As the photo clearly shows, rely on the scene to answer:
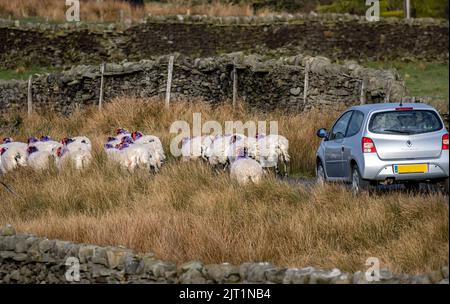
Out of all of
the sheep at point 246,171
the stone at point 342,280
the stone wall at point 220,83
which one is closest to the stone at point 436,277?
the stone at point 342,280

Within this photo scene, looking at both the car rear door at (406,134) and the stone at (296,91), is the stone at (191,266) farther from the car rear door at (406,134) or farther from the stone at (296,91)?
the stone at (296,91)

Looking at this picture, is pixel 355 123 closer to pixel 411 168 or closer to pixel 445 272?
pixel 411 168

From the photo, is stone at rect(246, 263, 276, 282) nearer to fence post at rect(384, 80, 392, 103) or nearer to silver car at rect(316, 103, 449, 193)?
silver car at rect(316, 103, 449, 193)

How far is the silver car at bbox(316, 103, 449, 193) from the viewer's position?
14992mm

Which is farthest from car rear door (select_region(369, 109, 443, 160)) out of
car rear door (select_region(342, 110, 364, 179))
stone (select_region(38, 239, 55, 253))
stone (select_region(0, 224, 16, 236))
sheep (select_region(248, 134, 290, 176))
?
stone (select_region(0, 224, 16, 236))

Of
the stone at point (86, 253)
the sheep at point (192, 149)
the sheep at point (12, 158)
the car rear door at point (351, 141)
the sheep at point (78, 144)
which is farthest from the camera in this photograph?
the sheep at point (12, 158)

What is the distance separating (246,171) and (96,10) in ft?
80.9

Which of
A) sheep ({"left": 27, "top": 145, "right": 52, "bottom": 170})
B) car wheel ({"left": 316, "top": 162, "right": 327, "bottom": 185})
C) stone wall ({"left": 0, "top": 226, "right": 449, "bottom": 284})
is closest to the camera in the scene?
stone wall ({"left": 0, "top": 226, "right": 449, "bottom": 284})

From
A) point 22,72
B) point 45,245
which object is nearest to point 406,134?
point 45,245

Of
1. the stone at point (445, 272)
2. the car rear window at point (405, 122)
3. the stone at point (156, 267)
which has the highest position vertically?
the car rear window at point (405, 122)

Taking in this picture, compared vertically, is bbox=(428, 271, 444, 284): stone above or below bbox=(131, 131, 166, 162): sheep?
above

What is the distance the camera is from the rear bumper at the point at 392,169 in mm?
14914

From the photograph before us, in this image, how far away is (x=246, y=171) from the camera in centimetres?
1712

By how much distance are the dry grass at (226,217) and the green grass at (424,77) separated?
9.26 meters
